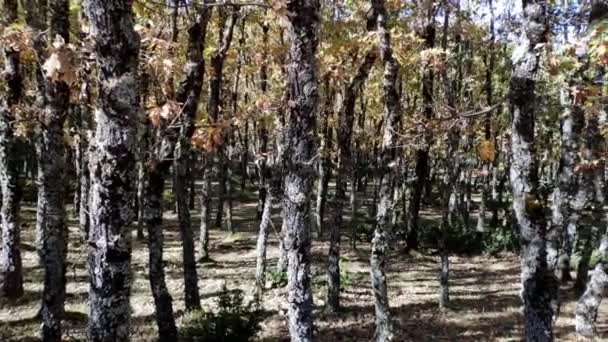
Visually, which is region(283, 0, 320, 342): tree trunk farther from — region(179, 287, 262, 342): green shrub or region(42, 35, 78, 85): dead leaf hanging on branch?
region(179, 287, 262, 342): green shrub

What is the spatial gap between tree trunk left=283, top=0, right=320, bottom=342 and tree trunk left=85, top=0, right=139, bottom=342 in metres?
1.82

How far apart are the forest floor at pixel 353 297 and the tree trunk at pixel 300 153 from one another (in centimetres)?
413

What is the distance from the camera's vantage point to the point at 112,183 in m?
4.00

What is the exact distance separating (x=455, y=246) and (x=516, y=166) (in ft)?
50.3

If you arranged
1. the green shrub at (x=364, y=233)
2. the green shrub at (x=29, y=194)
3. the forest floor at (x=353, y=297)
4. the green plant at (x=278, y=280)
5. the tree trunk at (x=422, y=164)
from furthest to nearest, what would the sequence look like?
the green shrub at (x=29, y=194)
the green shrub at (x=364, y=233)
the tree trunk at (x=422, y=164)
the green plant at (x=278, y=280)
the forest floor at (x=353, y=297)

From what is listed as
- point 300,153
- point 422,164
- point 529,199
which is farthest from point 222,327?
point 422,164

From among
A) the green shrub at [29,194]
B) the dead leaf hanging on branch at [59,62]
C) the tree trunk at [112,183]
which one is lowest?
the green shrub at [29,194]

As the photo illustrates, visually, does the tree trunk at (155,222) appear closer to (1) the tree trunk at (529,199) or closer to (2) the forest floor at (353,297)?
(2) the forest floor at (353,297)

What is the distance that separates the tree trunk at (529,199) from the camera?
654cm

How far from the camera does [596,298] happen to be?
1054 centimetres

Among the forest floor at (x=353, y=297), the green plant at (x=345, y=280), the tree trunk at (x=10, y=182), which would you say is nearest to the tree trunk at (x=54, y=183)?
the forest floor at (x=353, y=297)

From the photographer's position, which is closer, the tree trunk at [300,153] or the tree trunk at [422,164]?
the tree trunk at [300,153]

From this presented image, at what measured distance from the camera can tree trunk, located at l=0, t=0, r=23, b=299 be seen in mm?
11438

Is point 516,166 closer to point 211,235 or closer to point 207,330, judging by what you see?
point 207,330
